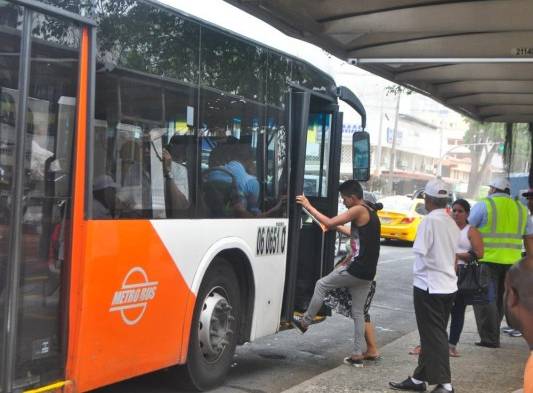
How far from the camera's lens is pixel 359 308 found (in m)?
6.75

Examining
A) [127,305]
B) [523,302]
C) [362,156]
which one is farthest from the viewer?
[362,156]

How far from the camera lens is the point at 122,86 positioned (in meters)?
4.45

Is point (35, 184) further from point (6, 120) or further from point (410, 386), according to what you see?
point (410, 386)

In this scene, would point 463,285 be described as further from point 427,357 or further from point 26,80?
point 26,80

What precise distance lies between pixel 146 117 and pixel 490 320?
4.76 metres

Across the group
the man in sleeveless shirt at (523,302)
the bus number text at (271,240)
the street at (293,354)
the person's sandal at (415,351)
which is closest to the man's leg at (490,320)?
the person's sandal at (415,351)

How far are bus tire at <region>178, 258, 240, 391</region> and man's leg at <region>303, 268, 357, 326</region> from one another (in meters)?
1.00

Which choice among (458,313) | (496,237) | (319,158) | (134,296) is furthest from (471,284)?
(134,296)

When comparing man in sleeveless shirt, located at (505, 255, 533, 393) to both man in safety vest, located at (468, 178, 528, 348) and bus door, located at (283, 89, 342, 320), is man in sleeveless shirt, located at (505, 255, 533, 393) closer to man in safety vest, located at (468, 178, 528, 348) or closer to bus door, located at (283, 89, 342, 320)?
bus door, located at (283, 89, 342, 320)

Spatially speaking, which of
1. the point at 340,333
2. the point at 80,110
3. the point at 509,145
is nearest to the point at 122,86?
the point at 80,110

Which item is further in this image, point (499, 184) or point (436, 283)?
point (499, 184)

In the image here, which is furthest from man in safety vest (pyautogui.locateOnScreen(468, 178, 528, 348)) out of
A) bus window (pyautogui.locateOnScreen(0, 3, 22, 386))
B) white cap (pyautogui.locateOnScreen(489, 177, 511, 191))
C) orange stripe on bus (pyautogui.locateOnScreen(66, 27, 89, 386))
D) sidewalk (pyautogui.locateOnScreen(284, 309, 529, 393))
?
bus window (pyautogui.locateOnScreen(0, 3, 22, 386))

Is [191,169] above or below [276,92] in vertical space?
below

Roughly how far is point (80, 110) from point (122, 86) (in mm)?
402
